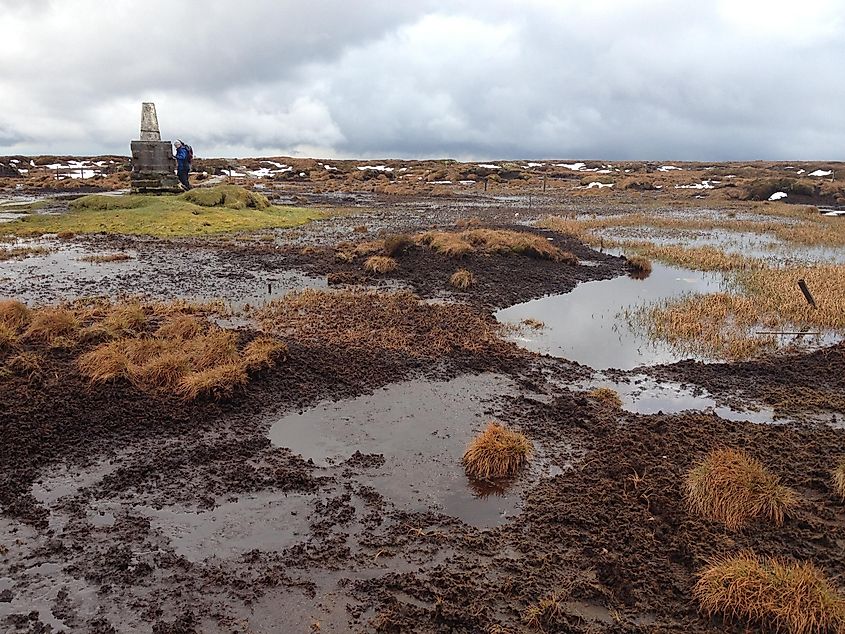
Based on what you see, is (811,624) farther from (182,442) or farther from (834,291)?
(834,291)

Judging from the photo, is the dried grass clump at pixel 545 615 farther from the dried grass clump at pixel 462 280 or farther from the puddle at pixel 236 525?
the dried grass clump at pixel 462 280

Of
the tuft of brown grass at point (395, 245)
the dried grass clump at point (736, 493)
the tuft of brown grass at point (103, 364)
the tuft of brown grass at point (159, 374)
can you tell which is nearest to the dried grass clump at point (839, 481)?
the dried grass clump at point (736, 493)

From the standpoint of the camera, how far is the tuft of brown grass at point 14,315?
38.6 feet

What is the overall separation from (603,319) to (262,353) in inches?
358

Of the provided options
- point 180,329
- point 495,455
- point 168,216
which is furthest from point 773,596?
point 168,216

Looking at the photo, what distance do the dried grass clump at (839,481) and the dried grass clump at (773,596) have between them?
1840 mm

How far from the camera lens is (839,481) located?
24.0 ft

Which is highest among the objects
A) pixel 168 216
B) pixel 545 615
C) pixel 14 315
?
pixel 168 216

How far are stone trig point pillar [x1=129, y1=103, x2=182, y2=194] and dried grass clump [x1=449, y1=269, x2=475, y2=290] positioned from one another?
2199 cm

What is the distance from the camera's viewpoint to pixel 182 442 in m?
8.55

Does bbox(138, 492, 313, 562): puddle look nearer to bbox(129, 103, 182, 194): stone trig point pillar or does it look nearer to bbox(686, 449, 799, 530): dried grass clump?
bbox(686, 449, 799, 530): dried grass clump

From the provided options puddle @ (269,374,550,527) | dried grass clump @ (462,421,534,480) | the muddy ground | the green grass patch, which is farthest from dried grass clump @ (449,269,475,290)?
the green grass patch

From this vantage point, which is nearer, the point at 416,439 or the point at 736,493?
the point at 736,493

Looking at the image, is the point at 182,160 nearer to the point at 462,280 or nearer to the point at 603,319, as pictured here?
the point at 462,280
